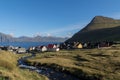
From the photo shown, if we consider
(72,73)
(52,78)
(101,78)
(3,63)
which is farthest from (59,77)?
(3,63)

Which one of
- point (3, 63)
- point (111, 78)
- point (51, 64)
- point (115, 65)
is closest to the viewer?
point (3, 63)

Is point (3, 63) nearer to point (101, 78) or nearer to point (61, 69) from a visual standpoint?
point (101, 78)

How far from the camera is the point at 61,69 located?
8712 centimetres

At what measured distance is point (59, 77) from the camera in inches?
2822

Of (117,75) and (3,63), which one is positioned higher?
(3,63)

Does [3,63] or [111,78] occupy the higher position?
[3,63]

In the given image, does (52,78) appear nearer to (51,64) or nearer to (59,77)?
(59,77)

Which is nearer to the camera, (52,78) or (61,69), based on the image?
(52,78)

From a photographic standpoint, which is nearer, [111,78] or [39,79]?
[39,79]

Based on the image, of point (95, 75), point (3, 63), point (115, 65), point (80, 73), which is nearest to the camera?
point (3, 63)

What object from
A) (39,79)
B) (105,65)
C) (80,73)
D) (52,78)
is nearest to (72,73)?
Answer: (80,73)

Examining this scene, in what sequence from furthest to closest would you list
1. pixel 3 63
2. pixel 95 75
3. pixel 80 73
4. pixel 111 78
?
pixel 80 73
pixel 95 75
pixel 111 78
pixel 3 63

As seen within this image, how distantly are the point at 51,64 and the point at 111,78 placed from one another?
126 ft

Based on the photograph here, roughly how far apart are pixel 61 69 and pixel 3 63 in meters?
33.1
